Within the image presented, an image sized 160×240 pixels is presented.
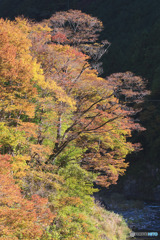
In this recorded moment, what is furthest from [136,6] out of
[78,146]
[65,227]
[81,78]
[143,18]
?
[65,227]

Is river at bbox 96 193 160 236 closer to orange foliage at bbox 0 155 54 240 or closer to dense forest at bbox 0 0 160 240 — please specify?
dense forest at bbox 0 0 160 240

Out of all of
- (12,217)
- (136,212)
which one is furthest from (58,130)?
(136,212)

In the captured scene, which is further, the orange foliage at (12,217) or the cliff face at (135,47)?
the cliff face at (135,47)

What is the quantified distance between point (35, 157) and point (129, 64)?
123 ft

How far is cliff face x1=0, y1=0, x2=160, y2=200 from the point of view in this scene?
31188 millimetres

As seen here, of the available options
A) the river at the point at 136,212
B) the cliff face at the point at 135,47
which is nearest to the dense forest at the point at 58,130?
the river at the point at 136,212

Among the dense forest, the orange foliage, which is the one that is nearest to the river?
the dense forest

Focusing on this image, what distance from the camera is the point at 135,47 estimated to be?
47406 millimetres

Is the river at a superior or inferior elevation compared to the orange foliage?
inferior

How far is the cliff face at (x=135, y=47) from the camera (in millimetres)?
31188

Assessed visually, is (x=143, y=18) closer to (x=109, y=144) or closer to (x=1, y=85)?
(x=109, y=144)

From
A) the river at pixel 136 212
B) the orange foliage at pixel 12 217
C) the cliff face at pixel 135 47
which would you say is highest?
the cliff face at pixel 135 47

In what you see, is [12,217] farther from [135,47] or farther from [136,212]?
[135,47]

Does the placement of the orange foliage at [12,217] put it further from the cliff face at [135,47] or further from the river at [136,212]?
the cliff face at [135,47]
